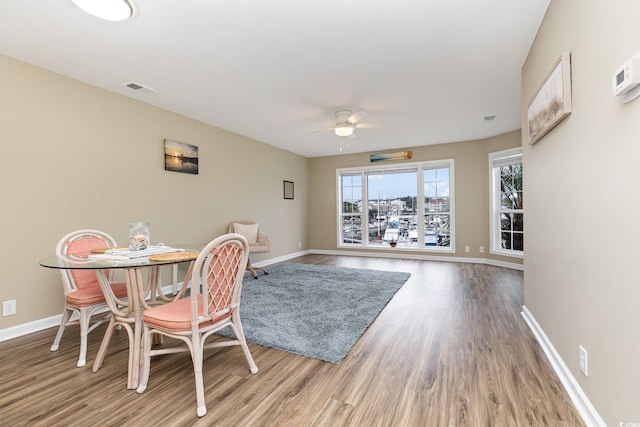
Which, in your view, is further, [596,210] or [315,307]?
[315,307]

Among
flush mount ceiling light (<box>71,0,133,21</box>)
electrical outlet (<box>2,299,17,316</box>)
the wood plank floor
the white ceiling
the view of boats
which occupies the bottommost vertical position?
the wood plank floor

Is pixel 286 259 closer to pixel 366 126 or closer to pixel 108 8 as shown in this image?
pixel 366 126

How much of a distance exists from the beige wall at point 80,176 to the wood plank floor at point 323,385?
0.80 m

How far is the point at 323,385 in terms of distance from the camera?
1.81 m

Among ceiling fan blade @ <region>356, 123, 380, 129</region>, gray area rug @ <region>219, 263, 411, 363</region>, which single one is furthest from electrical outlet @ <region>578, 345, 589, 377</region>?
ceiling fan blade @ <region>356, 123, 380, 129</region>

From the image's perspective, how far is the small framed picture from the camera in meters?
6.57

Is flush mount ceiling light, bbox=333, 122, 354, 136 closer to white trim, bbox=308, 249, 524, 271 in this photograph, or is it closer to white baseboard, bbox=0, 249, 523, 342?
white baseboard, bbox=0, 249, 523, 342

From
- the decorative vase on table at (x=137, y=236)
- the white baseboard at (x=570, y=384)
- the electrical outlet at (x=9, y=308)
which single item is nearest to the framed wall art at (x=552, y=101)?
the white baseboard at (x=570, y=384)

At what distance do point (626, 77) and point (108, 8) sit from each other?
2.82 metres

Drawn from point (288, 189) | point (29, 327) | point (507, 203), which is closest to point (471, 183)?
point (507, 203)

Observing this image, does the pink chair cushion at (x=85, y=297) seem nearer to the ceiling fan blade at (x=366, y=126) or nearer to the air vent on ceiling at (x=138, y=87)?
the air vent on ceiling at (x=138, y=87)

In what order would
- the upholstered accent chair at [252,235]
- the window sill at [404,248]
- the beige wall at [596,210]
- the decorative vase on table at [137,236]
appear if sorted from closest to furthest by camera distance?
the beige wall at [596,210], the decorative vase on table at [137,236], the upholstered accent chair at [252,235], the window sill at [404,248]

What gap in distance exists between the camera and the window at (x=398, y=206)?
6.38m

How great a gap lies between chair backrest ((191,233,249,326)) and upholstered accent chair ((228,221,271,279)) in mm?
2853
